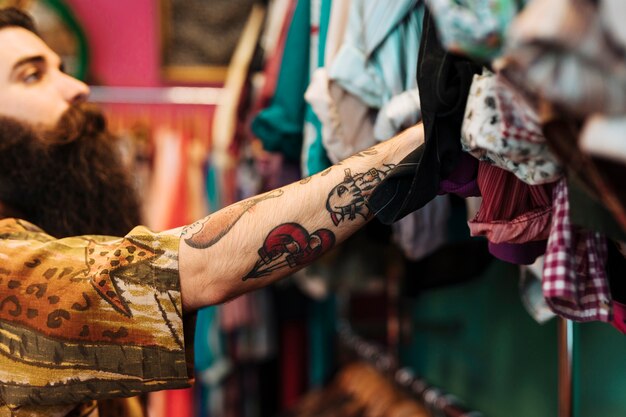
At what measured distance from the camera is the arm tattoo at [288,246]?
0.74 metres

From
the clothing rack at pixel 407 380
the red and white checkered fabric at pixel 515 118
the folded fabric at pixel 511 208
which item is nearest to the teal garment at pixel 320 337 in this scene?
the clothing rack at pixel 407 380

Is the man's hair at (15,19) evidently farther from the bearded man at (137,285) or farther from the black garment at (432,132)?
the black garment at (432,132)

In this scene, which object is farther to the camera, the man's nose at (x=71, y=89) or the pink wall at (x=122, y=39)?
the pink wall at (x=122, y=39)

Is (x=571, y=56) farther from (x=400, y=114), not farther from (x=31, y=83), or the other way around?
(x=31, y=83)

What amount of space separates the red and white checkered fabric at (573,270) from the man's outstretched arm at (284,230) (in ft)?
0.67

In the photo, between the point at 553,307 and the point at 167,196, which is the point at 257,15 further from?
the point at 553,307

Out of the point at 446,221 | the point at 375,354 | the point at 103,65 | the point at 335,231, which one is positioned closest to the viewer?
the point at 335,231

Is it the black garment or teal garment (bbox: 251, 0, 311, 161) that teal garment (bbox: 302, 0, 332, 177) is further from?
the black garment

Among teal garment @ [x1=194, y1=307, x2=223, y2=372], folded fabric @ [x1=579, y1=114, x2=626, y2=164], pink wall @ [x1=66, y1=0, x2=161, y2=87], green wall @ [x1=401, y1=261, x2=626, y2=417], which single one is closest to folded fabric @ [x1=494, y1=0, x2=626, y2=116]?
folded fabric @ [x1=579, y1=114, x2=626, y2=164]

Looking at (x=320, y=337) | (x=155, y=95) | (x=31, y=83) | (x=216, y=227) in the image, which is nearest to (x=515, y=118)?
(x=216, y=227)

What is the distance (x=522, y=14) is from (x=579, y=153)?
11 cm

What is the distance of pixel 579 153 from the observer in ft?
1.55

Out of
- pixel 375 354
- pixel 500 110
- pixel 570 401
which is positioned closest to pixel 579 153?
pixel 500 110

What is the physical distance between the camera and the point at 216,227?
76 centimetres
